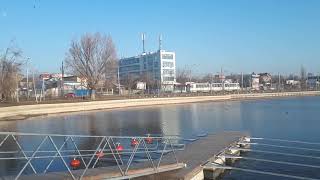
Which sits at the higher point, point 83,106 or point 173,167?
point 83,106

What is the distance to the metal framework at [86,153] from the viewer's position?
1991cm

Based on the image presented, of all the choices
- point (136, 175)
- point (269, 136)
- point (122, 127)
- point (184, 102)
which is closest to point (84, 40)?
point (184, 102)

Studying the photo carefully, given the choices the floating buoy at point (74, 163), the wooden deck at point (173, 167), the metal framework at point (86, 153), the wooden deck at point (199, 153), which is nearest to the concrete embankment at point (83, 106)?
the metal framework at point (86, 153)

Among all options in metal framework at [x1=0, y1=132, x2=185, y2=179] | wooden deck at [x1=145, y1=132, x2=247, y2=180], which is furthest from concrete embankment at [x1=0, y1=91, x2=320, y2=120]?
wooden deck at [x1=145, y1=132, x2=247, y2=180]

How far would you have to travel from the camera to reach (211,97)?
151 metres

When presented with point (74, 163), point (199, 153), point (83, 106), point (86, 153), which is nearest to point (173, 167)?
point (199, 153)

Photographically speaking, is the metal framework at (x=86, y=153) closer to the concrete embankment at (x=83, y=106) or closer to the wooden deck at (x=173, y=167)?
the wooden deck at (x=173, y=167)

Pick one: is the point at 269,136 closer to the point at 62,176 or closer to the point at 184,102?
the point at 62,176

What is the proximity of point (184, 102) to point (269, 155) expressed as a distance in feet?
333

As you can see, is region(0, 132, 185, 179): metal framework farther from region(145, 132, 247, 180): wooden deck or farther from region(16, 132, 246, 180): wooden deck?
region(145, 132, 247, 180): wooden deck

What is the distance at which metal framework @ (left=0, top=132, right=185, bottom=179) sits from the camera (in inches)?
784

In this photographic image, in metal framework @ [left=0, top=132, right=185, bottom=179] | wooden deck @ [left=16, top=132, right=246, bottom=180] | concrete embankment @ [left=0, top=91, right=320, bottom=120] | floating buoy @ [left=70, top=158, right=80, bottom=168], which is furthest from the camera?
concrete embankment @ [left=0, top=91, right=320, bottom=120]

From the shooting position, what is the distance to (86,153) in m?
33.6

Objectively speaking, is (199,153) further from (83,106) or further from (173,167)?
(83,106)
